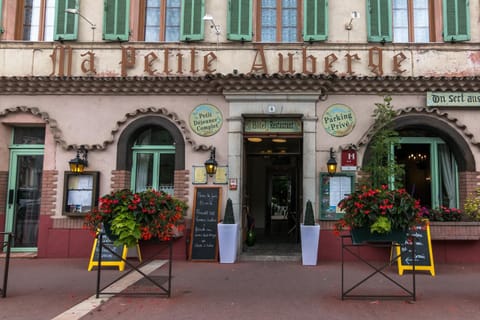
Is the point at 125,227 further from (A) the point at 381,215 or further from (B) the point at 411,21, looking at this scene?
(B) the point at 411,21

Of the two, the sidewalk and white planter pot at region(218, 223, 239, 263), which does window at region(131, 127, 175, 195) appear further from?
the sidewalk

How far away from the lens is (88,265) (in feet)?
25.4

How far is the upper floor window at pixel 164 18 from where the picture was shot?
882cm

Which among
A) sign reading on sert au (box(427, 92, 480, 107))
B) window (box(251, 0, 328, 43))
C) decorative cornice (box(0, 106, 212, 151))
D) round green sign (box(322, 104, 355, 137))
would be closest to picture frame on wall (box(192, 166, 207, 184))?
decorative cornice (box(0, 106, 212, 151))

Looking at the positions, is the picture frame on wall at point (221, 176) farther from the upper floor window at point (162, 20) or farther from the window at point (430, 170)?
the window at point (430, 170)

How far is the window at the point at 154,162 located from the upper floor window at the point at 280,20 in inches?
106

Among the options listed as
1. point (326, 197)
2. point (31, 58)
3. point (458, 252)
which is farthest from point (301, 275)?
point (31, 58)

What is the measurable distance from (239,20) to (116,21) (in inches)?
106

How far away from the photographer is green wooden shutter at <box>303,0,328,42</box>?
28.4ft

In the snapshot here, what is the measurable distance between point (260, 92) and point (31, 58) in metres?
5.09

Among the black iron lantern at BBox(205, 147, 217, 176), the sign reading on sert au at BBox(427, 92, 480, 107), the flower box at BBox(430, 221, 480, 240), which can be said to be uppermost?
the sign reading on sert au at BBox(427, 92, 480, 107)

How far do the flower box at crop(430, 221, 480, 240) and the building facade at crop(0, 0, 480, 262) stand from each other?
43cm

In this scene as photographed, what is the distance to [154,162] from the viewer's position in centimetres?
890

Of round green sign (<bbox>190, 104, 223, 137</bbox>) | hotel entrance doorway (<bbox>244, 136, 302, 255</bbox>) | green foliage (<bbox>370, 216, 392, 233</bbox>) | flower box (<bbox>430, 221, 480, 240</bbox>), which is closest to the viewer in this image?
green foliage (<bbox>370, 216, 392, 233</bbox>)
